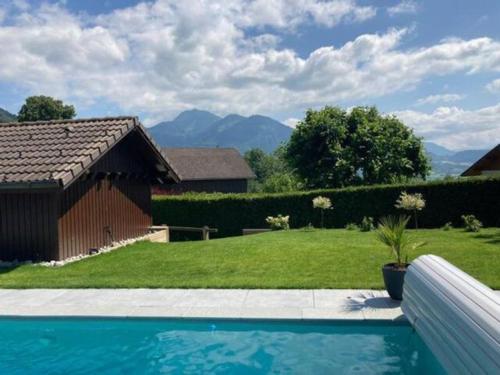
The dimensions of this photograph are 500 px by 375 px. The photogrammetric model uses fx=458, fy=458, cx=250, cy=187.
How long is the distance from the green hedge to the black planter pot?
14471 mm

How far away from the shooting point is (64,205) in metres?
13.4

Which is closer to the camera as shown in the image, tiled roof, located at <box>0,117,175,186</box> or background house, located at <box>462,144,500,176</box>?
tiled roof, located at <box>0,117,175,186</box>

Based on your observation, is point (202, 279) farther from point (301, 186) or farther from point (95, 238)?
point (301, 186)

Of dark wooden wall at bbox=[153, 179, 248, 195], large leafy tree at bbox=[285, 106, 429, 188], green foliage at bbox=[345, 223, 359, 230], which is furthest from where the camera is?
dark wooden wall at bbox=[153, 179, 248, 195]

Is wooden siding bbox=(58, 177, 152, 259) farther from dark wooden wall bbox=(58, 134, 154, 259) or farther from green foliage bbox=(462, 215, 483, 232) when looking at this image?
green foliage bbox=(462, 215, 483, 232)

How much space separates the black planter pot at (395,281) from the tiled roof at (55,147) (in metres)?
8.09

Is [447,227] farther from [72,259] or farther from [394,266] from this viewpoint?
[72,259]

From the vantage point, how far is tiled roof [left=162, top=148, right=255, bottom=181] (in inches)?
2020

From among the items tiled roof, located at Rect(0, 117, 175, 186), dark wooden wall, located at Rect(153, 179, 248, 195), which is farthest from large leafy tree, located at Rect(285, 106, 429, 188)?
tiled roof, located at Rect(0, 117, 175, 186)

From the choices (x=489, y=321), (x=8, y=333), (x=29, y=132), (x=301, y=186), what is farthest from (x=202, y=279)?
(x=301, y=186)

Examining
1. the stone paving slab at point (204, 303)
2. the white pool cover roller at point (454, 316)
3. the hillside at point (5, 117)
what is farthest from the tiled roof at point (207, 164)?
the hillside at point (5, 117)

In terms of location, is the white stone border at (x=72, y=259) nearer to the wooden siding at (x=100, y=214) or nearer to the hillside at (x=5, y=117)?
the wooden siding at (x=100, y=214)

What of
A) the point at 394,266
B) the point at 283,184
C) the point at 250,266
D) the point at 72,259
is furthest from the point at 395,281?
the point at 283,184

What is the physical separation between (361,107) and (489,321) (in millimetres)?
35074
